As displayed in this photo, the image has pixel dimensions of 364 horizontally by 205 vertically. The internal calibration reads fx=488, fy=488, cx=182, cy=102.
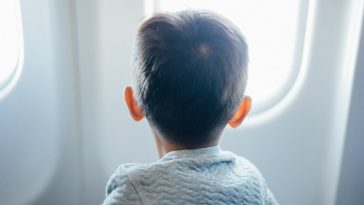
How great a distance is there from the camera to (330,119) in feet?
3.04

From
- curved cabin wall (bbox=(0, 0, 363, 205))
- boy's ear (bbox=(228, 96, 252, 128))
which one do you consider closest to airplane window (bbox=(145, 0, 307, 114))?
curved cabin wall (bbox=(0, 0, 363, 205))

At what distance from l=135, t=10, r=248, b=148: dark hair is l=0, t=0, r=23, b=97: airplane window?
338 millimetres

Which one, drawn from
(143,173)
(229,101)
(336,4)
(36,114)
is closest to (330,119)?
(336,4)

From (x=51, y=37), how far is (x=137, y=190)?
1.33ft

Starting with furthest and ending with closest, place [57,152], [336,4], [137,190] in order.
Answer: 1. [57,152]
2. [336,4]
3. [137,190]

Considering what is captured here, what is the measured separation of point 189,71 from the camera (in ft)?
2.04

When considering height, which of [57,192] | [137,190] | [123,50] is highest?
[123,50]

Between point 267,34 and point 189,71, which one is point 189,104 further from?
point 267,34

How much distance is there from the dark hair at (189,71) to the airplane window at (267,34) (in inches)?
10.1

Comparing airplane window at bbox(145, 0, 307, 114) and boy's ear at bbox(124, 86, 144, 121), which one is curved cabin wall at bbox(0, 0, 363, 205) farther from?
boy's ear at bbox(124, 86, 144, 121)

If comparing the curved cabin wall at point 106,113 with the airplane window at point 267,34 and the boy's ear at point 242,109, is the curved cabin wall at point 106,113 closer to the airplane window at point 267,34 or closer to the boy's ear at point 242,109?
the airplane window at point 267,34

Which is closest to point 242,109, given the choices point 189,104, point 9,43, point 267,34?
point 189,104

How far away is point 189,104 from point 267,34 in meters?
0.35

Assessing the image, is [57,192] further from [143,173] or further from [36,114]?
→ [143,173]
